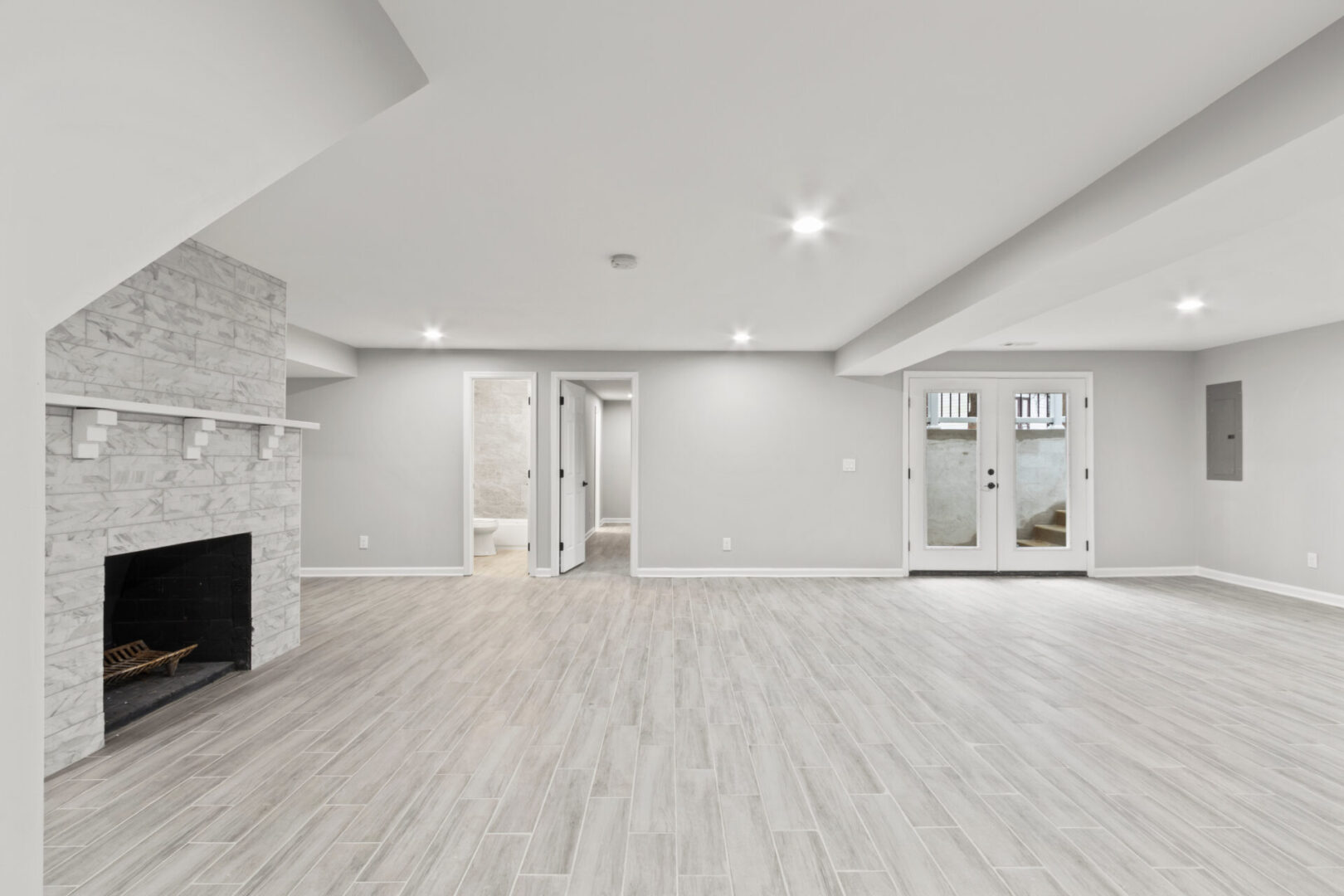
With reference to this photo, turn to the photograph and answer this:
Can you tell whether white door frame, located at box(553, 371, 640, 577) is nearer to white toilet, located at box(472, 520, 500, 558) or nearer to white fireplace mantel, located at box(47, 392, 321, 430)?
white toilet, located at box(472, 520, 500, 558)

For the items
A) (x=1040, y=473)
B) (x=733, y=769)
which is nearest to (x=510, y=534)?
(x=1040, y=473)

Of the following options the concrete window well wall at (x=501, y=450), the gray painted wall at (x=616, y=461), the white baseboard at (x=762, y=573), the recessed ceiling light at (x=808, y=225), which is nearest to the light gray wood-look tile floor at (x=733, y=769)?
the white baseboard at (x=762, y=573)

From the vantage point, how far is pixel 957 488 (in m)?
6.72

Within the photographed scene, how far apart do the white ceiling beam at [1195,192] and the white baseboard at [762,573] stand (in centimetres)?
359

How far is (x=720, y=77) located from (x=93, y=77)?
4.75 ft

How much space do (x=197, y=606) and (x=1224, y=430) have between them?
28.8ft

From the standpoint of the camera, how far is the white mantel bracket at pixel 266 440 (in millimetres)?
3762

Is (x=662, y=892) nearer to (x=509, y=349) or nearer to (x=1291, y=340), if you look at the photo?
(x=509, y=349)

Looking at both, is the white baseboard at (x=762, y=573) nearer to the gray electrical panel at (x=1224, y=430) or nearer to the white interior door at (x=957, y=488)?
the white interior door at (x=957, y=488)

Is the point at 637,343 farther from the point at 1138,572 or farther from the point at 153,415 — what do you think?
the point at 1138,572

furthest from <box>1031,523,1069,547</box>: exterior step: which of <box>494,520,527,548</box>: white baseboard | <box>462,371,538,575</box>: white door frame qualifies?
<box>494,520,527,548</box>: white baseboard

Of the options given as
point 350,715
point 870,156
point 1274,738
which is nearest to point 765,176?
point 870,156

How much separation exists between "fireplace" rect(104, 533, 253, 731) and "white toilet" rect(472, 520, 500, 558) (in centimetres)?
436

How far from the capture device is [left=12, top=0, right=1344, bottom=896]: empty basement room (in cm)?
149
